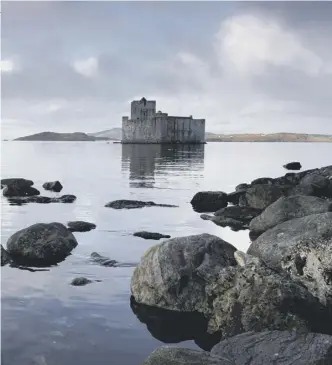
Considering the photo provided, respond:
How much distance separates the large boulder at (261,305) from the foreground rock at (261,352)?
3.77ft

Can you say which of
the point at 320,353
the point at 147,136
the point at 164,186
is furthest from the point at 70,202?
the point at 147,136

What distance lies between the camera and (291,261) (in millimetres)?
13000

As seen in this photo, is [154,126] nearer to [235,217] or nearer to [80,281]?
[235,217]

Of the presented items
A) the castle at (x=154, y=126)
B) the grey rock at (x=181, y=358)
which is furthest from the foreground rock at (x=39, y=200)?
the castle at (x=154, y=126)

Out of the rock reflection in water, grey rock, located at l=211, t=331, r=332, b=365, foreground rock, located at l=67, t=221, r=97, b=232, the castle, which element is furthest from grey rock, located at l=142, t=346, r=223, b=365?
the castle

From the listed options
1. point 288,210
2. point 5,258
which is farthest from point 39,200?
point 288,210

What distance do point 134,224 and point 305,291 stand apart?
576 inches

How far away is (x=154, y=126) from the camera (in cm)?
17688

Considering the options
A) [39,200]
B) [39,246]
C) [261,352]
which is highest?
[261,352]

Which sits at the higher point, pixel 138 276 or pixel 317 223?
pixel 317 223

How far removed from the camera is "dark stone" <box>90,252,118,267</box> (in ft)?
55.9

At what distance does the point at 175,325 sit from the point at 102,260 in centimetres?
585

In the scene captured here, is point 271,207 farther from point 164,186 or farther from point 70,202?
point 164,186

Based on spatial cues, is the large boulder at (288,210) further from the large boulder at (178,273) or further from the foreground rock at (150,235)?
the large boulder at (178,273)
